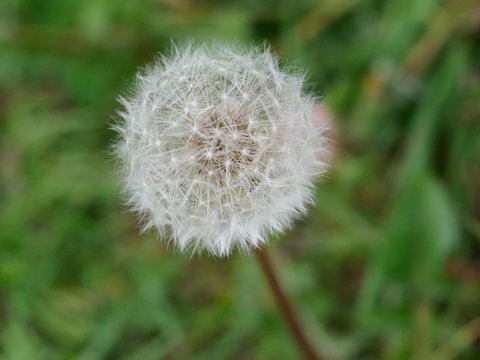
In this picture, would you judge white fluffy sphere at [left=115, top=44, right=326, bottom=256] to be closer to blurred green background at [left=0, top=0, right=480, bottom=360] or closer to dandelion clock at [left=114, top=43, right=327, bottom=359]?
dandelion clock at [left=114, top=43, right=327, bottom=359]

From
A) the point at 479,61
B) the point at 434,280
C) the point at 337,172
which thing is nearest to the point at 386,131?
the point at 337,172

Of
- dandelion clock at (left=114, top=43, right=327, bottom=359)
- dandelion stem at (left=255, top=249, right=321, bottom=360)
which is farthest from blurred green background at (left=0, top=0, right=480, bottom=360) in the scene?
dandelion clock at (left=114, top=43, right=327, bottom=359)

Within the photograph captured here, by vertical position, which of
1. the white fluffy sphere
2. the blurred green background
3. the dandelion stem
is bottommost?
the dandelion stem

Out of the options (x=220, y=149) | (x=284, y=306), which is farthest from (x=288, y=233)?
(x=220, y=149)

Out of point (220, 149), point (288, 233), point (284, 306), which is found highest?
point (288, 233)

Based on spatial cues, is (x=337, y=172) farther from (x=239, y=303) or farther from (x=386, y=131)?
(x=239, y=303)

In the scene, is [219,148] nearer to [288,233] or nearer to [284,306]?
[284,306]

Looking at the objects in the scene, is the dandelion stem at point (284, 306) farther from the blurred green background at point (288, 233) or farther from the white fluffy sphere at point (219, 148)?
the blurred green background at point (288, 233)
